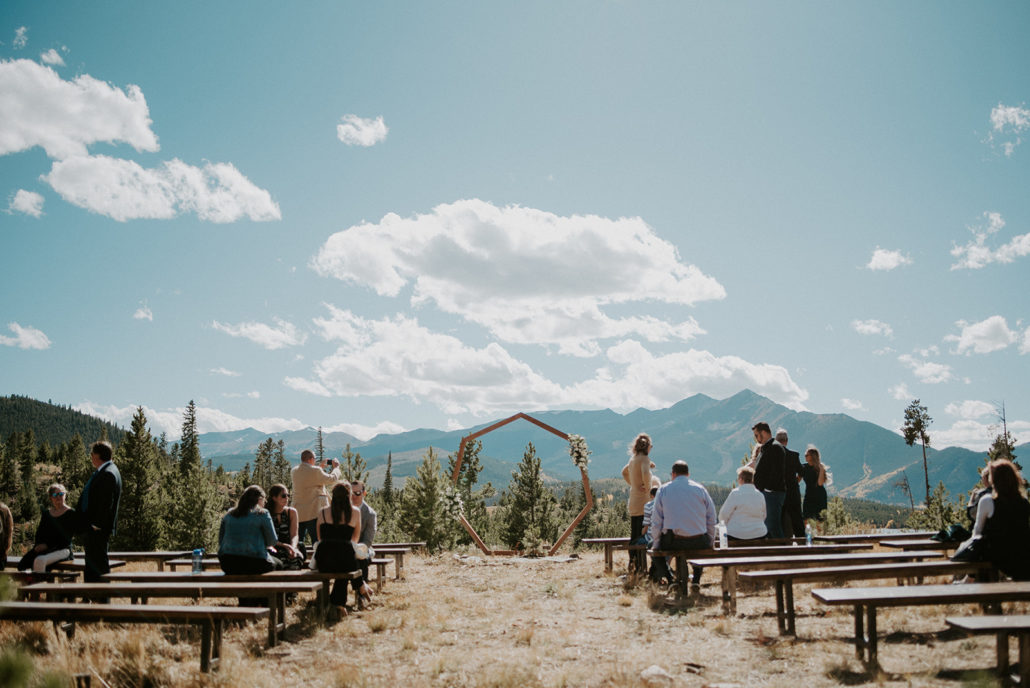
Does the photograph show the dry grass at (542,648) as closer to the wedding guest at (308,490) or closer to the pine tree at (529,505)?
the wedding guest at (308,490)

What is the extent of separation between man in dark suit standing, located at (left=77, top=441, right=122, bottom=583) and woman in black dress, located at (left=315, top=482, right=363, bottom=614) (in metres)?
2.46

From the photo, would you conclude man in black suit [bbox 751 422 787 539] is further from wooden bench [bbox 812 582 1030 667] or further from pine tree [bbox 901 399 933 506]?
pine tree [bbox 901 399 933 506]

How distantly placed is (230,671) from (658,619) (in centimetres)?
482

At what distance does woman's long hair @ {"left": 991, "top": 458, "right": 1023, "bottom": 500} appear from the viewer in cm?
643

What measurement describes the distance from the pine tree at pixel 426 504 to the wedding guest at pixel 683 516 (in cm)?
1533

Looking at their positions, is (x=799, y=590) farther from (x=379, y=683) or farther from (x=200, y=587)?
(x=200, y=587)

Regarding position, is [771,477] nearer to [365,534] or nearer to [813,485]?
[813,485]

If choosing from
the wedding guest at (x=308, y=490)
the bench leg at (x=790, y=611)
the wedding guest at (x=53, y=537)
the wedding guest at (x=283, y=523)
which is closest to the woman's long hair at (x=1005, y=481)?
the bench leg at (x=790, y=611)

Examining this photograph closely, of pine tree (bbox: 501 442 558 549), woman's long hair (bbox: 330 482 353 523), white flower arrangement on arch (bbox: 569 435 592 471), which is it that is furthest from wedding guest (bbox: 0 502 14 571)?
pine tree (bbox: 501 442 558 549)

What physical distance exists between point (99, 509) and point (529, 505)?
32095mm

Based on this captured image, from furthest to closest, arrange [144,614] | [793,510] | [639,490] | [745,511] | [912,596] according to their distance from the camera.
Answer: [793,510]
[639,490]
[745,511]
[144,614]
[912,596]

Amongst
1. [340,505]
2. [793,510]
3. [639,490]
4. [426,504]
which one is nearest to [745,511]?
[639,490]

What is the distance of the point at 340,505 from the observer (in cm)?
834

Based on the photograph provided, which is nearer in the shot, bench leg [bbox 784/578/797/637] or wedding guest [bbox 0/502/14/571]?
bench leg [bbox 784/578/797/637]
